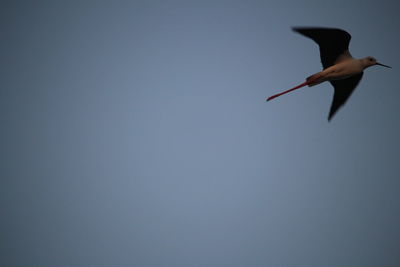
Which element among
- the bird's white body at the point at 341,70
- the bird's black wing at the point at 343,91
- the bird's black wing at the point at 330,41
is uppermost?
the bird's black wing at the point at 330,41

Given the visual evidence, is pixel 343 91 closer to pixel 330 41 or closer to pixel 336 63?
pixel 336 63

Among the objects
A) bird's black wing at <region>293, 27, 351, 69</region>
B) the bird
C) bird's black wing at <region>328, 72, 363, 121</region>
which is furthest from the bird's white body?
bird's black wing at <region>328, 72, 363, 121</region>

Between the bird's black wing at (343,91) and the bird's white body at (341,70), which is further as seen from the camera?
the bird's black wing at (343,91)

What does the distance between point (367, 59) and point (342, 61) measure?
1.15ft

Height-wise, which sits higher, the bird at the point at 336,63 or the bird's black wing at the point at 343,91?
the bird at the point at 336,63

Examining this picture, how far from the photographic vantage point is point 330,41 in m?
4.40

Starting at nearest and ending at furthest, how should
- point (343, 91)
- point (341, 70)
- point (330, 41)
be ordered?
point (341, 70) < point (330, 41) < point (343, 91)

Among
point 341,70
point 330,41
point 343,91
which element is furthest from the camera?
point 343,91

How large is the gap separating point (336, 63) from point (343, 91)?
0.56m

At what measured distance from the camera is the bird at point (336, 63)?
4.13m

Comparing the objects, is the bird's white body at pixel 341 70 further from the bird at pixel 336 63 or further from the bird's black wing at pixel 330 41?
the bird's black wing at pixel 330 41

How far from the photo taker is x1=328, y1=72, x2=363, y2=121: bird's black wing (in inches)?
182

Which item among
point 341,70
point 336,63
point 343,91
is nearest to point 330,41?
point 336,63

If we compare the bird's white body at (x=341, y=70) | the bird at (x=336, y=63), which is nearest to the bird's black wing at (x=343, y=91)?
the bird at (x=336, y=63)
